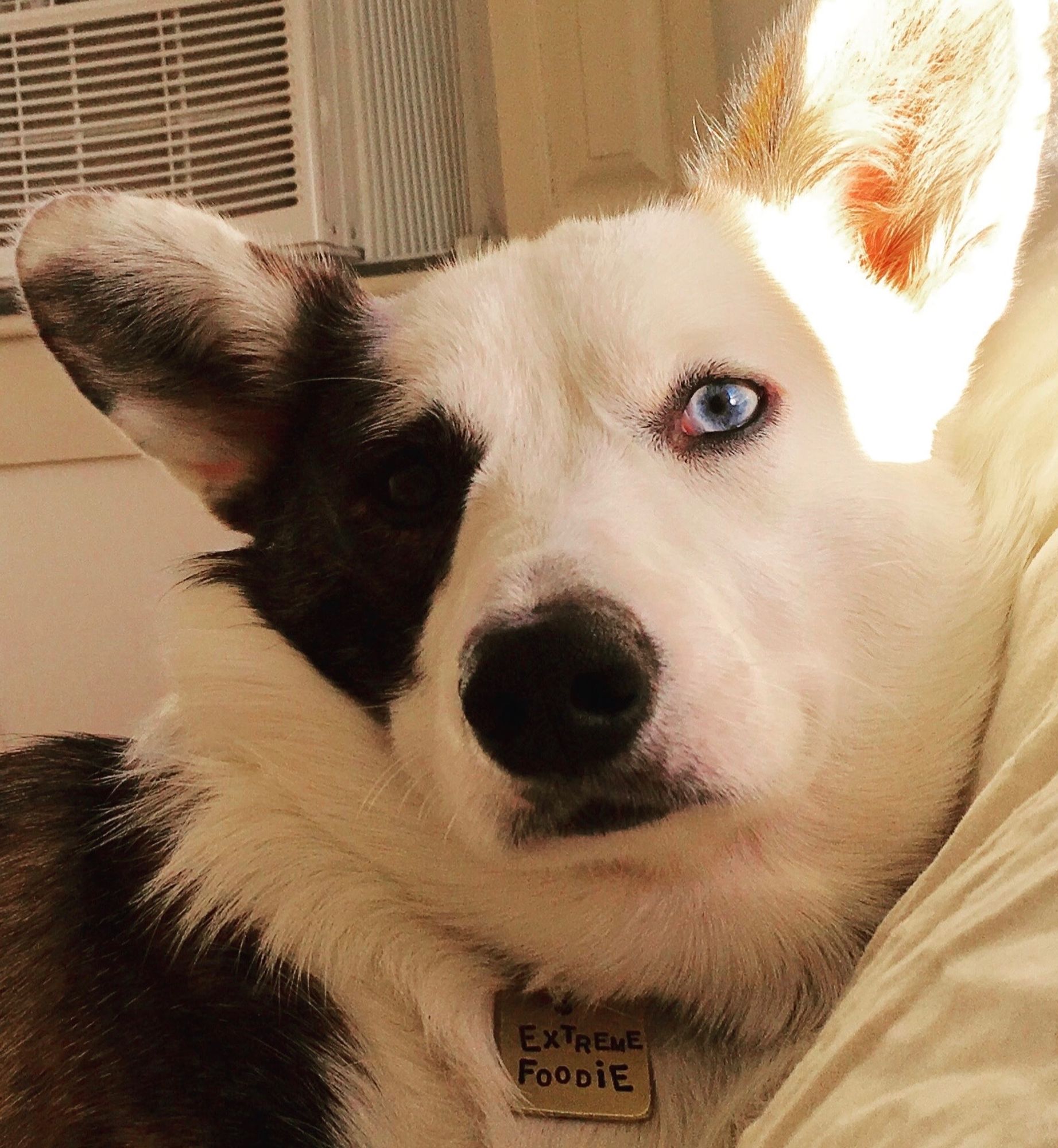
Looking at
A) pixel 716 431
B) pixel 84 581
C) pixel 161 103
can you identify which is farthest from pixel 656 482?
pixel 84 581

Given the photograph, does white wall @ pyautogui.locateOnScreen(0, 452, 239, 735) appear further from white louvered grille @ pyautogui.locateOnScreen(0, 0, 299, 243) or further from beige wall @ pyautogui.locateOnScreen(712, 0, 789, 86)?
beige wall @ pyautogui.locateOnScreen(712, 0, 789, 86)

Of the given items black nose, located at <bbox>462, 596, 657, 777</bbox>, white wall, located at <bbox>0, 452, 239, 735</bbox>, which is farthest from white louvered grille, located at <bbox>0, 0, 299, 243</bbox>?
black nose, located at <bbox>462, 596, 657, 777</bbox>

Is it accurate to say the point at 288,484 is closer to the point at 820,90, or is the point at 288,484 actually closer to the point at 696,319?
the point at 696,319

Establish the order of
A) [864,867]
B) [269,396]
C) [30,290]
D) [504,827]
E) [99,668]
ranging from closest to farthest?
[504,827] → [864,867] → [30,290] → [269,396] → [99,668]

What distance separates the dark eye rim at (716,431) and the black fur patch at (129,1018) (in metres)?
0.59

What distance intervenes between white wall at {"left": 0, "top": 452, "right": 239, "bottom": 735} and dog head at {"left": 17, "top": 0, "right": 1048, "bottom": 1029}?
4.76ft

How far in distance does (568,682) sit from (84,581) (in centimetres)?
220

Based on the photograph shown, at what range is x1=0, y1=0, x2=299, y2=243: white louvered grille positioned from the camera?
2.29 m

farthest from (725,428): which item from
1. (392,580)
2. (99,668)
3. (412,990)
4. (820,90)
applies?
(99,668)

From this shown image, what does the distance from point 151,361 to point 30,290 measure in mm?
135

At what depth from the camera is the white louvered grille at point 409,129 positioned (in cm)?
239

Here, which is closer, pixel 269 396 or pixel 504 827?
pixel 504 827

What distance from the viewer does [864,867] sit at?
3.15 ft

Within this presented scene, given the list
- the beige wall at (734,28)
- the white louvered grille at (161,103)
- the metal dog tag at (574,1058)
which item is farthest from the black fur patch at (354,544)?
the beige wall at (734,28)
